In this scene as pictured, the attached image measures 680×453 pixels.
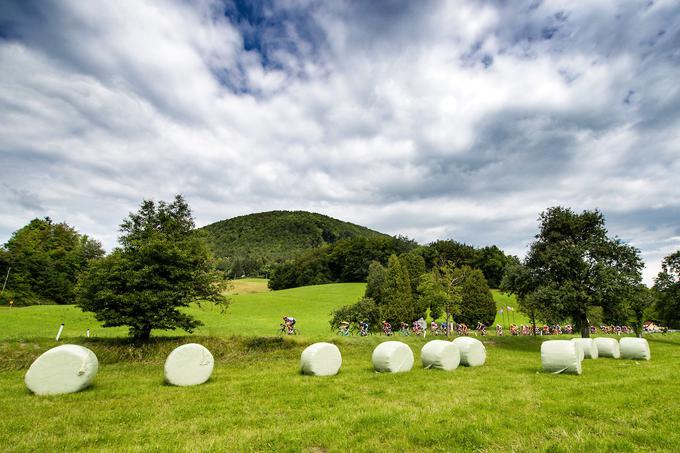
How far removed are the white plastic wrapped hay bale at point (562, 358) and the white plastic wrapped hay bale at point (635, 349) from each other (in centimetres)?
819

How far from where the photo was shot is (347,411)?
8.34 metres

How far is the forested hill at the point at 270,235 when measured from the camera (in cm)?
14225

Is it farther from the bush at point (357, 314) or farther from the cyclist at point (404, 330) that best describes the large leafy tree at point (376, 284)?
the bush at point (357, 314)

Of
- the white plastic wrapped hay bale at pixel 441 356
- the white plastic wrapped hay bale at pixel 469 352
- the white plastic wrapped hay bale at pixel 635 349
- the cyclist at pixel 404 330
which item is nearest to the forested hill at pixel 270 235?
the cyclist at pixel 404 330

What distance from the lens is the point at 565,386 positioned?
10.9m

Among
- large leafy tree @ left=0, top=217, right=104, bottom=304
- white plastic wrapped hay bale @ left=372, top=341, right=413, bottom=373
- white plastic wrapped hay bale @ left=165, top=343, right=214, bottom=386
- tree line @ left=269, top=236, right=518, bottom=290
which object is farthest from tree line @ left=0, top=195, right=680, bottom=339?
tree line @ left=269, top=236, right=518, bottom=290

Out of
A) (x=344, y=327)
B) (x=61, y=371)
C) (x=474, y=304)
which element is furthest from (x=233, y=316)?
(x=61, y=371)

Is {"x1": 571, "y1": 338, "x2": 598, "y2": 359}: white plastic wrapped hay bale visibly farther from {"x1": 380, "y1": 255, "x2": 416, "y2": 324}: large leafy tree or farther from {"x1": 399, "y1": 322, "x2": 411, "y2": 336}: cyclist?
{"x1": 380, "y1": 255, "x2": 416, "y2": 324}: large leafy tree

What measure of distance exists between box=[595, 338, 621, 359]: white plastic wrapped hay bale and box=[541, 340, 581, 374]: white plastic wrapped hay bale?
7234 millimetres

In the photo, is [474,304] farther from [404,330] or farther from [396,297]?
[404,330]

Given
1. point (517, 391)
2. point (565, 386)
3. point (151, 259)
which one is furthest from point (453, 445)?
point (151, 259)

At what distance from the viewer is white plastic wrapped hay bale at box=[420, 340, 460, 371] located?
47.5 ft

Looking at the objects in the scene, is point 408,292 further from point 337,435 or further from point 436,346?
point 337,435

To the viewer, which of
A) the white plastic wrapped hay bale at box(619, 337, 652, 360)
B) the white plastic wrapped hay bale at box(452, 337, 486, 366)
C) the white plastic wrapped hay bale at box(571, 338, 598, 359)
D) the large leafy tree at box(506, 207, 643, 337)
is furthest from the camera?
the large leafy tree at box(506, 207, 643, 337)
